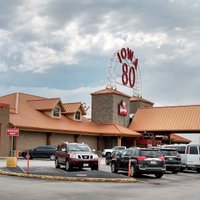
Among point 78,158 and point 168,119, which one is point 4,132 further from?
point 168,119

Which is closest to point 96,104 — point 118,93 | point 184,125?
point 118,93

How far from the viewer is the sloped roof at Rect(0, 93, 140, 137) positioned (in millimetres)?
46688

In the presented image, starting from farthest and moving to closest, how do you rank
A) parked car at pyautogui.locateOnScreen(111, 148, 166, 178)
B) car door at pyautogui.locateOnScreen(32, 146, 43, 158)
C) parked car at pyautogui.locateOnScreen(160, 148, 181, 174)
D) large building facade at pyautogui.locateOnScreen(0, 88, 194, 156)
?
large building facade at pyautogui.locateOnScreen(0, 88, 194, 156) → car door at pyautogui.locateOnScreen(32, 146, 43, 158) → parked car at pyautogui.locateOnScreen(160, 148, 181, 174) → parked car at pyautogui.locateOnScreen(111, 148, 166, 178)

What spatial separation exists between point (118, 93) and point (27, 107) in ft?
48.7

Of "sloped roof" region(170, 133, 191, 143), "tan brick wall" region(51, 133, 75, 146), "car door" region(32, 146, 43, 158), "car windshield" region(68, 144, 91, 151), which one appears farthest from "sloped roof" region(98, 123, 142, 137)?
"car windshield" region(68, 144, 91, 151)

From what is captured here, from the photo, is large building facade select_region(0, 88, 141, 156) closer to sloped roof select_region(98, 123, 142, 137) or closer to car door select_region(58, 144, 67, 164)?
sloped roof select_region(98, 123, 142, 137)

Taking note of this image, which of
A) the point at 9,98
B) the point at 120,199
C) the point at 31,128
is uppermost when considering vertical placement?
the point at 9,98

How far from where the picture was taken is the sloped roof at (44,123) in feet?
153

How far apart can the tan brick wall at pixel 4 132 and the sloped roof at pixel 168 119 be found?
2304cm

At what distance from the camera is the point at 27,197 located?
13.4 meters

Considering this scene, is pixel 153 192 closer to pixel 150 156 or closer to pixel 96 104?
pixel 150 156

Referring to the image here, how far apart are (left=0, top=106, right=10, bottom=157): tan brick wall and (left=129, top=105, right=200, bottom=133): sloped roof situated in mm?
23040

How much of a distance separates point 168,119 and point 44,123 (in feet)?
63.4

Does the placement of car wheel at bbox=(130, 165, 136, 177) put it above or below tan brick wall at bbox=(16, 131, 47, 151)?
below
